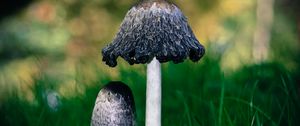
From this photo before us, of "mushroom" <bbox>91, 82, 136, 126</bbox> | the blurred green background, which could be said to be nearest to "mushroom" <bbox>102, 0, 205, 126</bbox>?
"mushroom" <bbox>91, 82, 136, 126</bbox>

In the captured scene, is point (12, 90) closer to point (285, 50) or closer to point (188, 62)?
point (188, 62)

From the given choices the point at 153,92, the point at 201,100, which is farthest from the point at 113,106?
the point at 201,100

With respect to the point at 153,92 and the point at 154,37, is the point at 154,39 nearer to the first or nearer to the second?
the point at 154,37

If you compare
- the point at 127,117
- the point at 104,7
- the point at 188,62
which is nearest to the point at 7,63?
the point at 104,7

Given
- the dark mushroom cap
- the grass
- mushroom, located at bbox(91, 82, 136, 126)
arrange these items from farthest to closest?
the grass < mushroom, located at bbox(91, 82, 136, 126) < the dark mushroom cap

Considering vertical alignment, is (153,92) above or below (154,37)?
below

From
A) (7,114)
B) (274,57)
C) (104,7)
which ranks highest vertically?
Answer: (104,7)

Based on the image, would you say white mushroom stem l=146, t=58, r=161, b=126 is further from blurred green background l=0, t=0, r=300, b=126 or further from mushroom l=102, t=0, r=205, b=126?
blurred green background l=0, t=0, r=300, b=126
